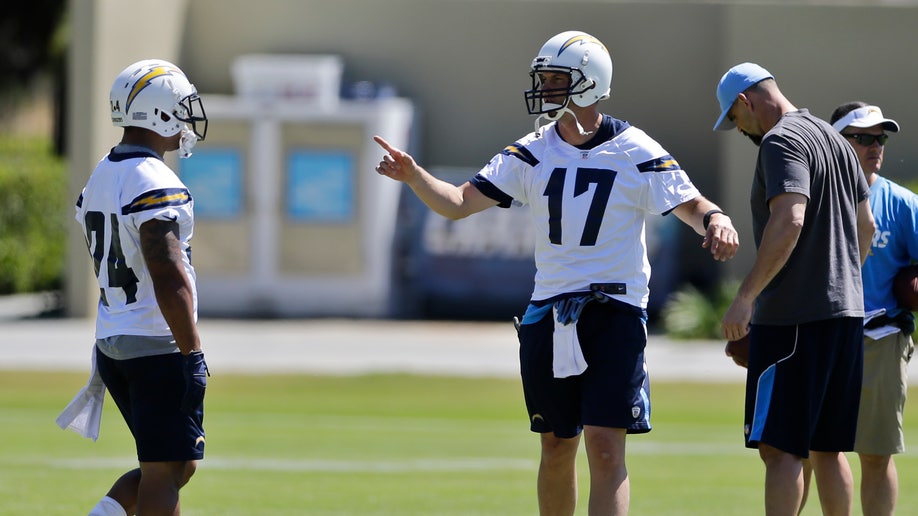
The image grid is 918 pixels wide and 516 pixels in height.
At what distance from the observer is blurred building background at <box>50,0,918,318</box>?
19578 mm

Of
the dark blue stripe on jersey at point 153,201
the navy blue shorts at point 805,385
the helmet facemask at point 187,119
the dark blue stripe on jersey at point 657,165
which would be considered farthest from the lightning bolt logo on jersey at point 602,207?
the dark blue stripe on jersey at point 153,201

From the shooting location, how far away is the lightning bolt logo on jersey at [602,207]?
238 inches

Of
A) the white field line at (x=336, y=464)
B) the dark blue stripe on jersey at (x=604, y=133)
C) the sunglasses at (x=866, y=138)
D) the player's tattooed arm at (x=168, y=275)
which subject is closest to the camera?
the player's tattooed arm at (x=168, y=275)

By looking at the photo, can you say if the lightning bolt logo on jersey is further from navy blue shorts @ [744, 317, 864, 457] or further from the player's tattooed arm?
the player's tattooed arm

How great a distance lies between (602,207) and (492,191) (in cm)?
59

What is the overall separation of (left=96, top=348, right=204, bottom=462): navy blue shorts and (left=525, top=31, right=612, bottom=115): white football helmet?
1937mm

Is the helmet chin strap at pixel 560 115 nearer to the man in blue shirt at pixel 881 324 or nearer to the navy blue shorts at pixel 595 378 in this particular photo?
the navy blue shorts at pixel 595 378

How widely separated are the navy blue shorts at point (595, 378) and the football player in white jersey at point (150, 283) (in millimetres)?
1474

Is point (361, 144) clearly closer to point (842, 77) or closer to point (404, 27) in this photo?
point (404, 27)

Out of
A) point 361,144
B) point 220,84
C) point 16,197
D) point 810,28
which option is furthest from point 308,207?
point 810,28

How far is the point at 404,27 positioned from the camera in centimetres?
2145

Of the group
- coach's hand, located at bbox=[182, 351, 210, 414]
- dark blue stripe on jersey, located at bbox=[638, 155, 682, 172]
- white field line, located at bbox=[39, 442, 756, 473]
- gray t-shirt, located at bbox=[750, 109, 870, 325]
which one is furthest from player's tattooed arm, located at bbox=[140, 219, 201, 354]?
white field line, located at bbox=[39, 442, 756, 473]

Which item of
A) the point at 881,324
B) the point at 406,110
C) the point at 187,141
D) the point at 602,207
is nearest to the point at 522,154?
the point at 602,207

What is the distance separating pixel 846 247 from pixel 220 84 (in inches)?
666
